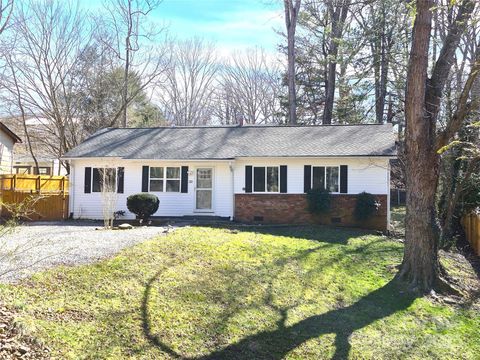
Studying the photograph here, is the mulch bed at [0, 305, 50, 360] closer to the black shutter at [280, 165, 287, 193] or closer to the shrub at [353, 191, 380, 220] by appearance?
the black shutter at [280, 165, 287, 193]

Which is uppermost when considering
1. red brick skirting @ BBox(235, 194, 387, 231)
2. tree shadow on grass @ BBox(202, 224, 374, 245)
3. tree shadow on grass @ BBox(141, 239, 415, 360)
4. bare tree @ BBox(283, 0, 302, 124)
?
bare tree @ BBox(283, 0, 302, 124)

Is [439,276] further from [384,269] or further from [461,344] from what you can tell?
[461,344]

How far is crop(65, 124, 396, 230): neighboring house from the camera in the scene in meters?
15.9

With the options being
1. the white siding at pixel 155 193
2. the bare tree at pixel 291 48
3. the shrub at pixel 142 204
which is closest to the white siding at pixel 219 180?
the white siding at pixel 155 193

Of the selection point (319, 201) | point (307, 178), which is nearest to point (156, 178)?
point (307, 178)

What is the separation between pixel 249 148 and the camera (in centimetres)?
1742

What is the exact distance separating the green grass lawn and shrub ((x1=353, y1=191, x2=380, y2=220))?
17.3ft

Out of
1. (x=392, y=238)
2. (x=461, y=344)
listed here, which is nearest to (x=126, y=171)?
(x=392, y=238)

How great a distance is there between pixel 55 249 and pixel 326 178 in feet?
34.3

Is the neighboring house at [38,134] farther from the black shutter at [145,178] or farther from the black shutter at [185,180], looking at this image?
the black shutter at [185,180]

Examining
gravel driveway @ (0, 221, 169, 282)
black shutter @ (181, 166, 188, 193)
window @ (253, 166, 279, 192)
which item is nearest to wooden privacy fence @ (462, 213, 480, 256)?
window @ (253, 166, 279, 192)

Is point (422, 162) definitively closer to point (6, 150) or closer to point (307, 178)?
point (307, 178)

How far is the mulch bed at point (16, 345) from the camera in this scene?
14.2 ft

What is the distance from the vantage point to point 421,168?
29.5ft
